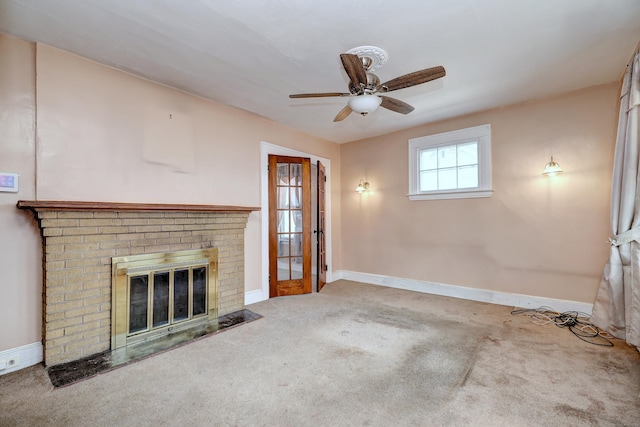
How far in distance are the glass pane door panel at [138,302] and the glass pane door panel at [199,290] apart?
0.49m

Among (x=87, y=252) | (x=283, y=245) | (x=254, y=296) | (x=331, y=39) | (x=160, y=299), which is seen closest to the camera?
(x=331, y=39)

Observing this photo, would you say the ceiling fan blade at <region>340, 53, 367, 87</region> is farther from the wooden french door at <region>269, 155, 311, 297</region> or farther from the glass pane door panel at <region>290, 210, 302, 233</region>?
the glass pane door panel at <region>290, 210, 302, 233</region>

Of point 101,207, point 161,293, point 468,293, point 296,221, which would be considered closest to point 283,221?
point 296,221

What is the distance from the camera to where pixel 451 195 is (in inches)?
163

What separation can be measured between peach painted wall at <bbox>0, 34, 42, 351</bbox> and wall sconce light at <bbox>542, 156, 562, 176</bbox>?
205 inches

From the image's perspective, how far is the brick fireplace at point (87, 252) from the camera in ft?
7.25

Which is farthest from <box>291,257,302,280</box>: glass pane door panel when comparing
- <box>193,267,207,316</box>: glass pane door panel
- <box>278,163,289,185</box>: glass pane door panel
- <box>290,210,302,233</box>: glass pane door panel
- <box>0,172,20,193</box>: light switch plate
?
<box>0,172,20,193</box>: light switch plate

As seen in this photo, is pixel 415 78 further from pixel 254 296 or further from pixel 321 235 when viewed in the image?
pixel 254 296

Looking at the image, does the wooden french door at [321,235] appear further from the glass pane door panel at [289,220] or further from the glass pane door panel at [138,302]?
the glass pane door panel at [138,302]

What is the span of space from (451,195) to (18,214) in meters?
4.77

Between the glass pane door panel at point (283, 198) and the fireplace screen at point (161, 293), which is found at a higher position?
the glass pane door panel at point (283, 198)

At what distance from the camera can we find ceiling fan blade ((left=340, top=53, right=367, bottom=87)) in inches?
74.5

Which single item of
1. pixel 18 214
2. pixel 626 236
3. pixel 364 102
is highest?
pixel 364 102

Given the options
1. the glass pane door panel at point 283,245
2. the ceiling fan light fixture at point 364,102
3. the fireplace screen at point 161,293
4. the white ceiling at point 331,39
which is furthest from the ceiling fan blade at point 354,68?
the glass pane door panel at point 283,245
